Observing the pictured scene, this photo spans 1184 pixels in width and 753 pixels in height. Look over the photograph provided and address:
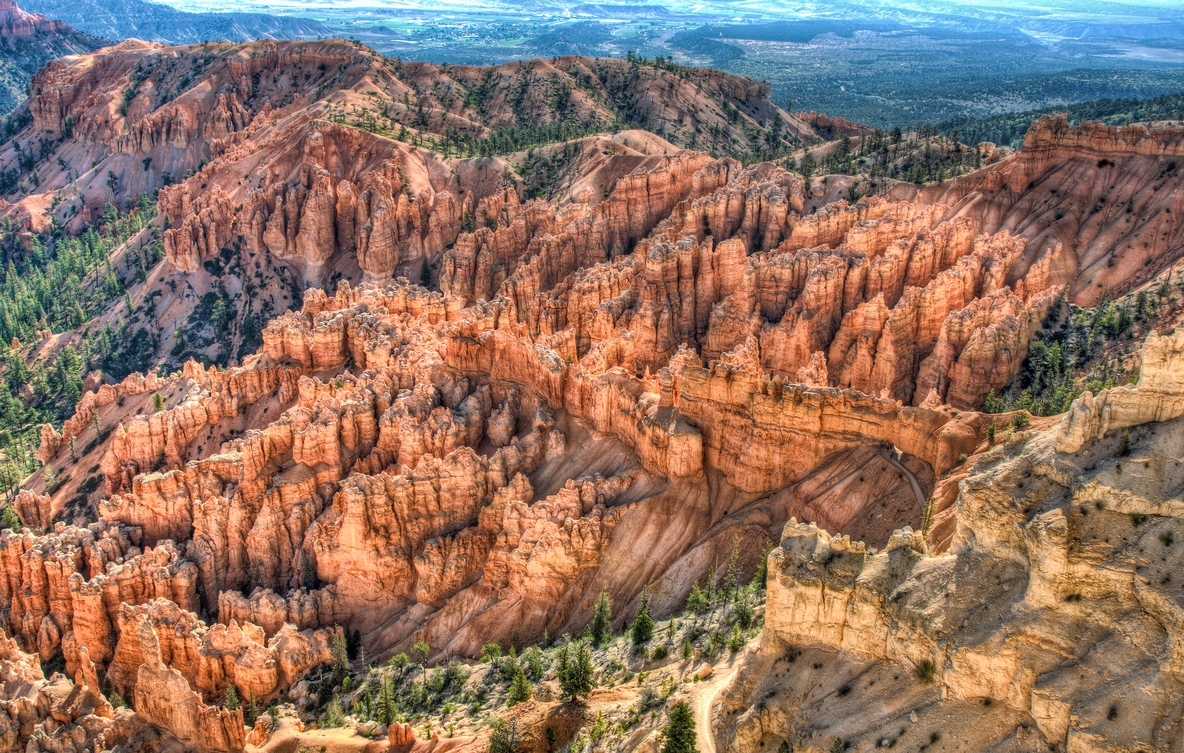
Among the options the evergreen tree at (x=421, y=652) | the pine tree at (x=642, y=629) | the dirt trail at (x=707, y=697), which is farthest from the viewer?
the evergreen tree at (x=421, y=652)

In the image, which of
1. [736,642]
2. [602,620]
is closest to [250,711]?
[602,620]

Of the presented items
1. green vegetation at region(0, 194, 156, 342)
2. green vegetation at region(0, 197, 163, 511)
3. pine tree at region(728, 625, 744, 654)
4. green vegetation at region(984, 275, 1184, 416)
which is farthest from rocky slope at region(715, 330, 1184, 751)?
green vegetation at region(0, 194, 156, 342)

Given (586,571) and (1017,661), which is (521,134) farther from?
(1017,661)

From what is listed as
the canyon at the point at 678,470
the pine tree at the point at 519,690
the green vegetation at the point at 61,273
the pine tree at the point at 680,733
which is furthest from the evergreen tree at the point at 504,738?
the green vegetation at the point at 61,273

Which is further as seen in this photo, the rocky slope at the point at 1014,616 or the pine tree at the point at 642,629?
the pine tree at the point at 642,629

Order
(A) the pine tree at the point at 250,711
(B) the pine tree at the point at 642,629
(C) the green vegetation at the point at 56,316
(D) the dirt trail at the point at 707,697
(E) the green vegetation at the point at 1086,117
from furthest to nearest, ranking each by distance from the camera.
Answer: (E) the green vegetation at the point at 1086,117
(C) the green vegetation at the point at 56,316
(A) the pine tree at the point at 250,711
(B) the pine tree at the point at 642,629
(D) the dirt trail at the point at 707,697

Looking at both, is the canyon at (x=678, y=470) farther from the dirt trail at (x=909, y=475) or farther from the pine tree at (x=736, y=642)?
the pine tree at (x=736, y=642)

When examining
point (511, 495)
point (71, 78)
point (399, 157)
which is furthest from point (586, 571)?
point (71, 78)
